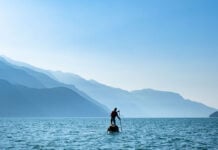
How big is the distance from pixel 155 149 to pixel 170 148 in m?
1.76

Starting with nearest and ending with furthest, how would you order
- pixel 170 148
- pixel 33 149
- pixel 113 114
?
pixel 33 149 → pixel 170 148 → pixel 113 114

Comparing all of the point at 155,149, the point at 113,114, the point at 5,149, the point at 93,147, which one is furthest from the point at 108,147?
the point at 113,114

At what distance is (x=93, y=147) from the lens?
45656 mm

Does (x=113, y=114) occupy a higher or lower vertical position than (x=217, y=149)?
higher

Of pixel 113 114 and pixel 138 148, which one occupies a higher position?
pixel 113 114

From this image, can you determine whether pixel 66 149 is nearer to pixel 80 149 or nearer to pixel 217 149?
pixel 80 149

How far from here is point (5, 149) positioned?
Answer: 42.3 m

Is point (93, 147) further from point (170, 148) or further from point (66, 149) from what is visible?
point (170, 148)

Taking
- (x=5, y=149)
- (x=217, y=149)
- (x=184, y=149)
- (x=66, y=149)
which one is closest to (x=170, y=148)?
(x=184, y=149)

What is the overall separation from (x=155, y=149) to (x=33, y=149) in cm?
1270

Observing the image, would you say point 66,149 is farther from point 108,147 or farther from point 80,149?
point 108,147

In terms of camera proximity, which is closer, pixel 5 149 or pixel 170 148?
pixel 5 149

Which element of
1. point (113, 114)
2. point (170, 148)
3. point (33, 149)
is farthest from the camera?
point (113, 114)

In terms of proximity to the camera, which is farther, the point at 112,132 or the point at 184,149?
the point at 112,132
